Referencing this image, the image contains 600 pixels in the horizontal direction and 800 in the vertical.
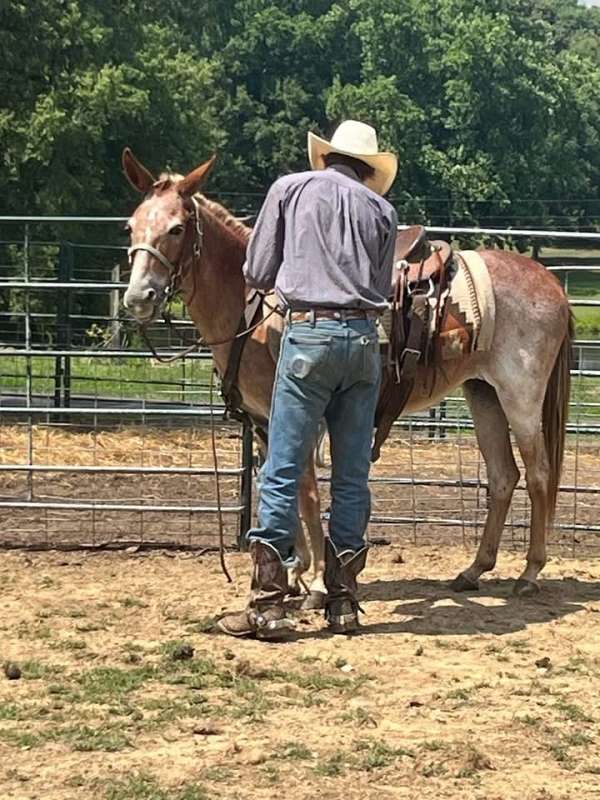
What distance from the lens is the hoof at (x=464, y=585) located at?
22.1 feet

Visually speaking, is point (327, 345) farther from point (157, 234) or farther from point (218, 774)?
point (218, 774)

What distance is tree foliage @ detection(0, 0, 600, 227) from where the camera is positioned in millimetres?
31781

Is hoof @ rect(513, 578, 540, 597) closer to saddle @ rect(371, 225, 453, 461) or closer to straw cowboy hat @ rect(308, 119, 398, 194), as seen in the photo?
saddle @ rect(371, 225, 453, 461)

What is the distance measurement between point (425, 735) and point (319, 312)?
1833mm

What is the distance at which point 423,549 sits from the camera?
25.7 ft

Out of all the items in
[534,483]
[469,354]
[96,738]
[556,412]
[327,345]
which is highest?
[327,345]

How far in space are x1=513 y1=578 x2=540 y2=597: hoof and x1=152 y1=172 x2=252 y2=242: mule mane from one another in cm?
224

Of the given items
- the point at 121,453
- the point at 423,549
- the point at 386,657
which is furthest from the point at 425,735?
the point at 121,453

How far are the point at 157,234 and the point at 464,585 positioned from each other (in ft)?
7.99

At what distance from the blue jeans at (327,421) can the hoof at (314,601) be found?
25.0 inches

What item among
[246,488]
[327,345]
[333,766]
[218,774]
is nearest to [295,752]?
[333,766]

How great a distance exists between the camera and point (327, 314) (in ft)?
17.7

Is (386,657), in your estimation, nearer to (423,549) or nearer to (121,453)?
(423,549)

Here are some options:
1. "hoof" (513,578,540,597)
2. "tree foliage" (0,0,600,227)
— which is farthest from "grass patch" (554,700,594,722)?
"tree foliage" (0,0,600,227)
